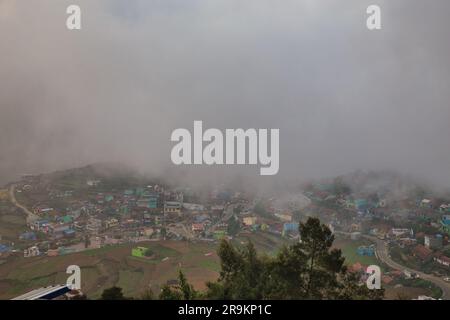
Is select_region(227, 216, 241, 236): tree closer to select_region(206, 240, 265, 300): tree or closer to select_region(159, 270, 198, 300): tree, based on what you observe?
select_region(206, 240, 265, 300): tree

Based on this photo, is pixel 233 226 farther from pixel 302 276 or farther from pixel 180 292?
pixel 302 276

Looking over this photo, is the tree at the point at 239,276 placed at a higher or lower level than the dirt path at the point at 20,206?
lower

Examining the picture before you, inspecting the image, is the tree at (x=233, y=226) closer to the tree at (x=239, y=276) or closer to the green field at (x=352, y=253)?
the tree at (x=239, y=276)

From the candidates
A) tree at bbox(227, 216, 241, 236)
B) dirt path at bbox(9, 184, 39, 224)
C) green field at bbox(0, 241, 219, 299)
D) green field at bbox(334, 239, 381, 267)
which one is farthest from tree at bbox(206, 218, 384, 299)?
dirt path at bbox(9, 184, 39, 224)

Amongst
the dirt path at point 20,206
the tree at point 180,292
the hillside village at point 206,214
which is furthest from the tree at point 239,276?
the dirt path at point 20,206

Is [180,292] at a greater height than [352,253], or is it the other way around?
[352,253]

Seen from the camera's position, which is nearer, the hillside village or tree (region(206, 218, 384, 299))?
tree (region(206, 218, 384, 299))

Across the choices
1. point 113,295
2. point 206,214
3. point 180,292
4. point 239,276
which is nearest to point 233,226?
point 206,214

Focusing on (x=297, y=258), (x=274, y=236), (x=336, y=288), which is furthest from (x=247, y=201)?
(x=336, y=288)

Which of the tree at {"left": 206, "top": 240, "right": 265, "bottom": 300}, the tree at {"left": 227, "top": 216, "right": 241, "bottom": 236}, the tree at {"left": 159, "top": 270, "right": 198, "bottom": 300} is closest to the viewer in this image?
the tree at {"left": 206, "top": 240, "right": 265, "bottom": 300}

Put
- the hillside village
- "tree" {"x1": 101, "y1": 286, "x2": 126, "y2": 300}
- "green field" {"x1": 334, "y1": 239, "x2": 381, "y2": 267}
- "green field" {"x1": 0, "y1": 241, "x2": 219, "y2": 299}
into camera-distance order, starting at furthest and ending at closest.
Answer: the hillside village, "green field" {"x1": 334, "y1": 239, "x2": 381, "y2": 267}, "green field" {"x1": 0, "y1": 241, "x2": 219, "y2": 299}, "tree" {"x1": 101, "y1": 286, "x2": 126, "y2": 300}

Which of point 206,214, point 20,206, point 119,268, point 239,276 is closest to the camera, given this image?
point 239,276

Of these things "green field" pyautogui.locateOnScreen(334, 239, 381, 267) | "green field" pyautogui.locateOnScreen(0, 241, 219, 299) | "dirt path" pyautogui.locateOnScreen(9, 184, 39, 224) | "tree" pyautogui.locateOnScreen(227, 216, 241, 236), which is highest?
"dirt path" pyautogui.locateOnScreen(9, 184, 39, 224)
